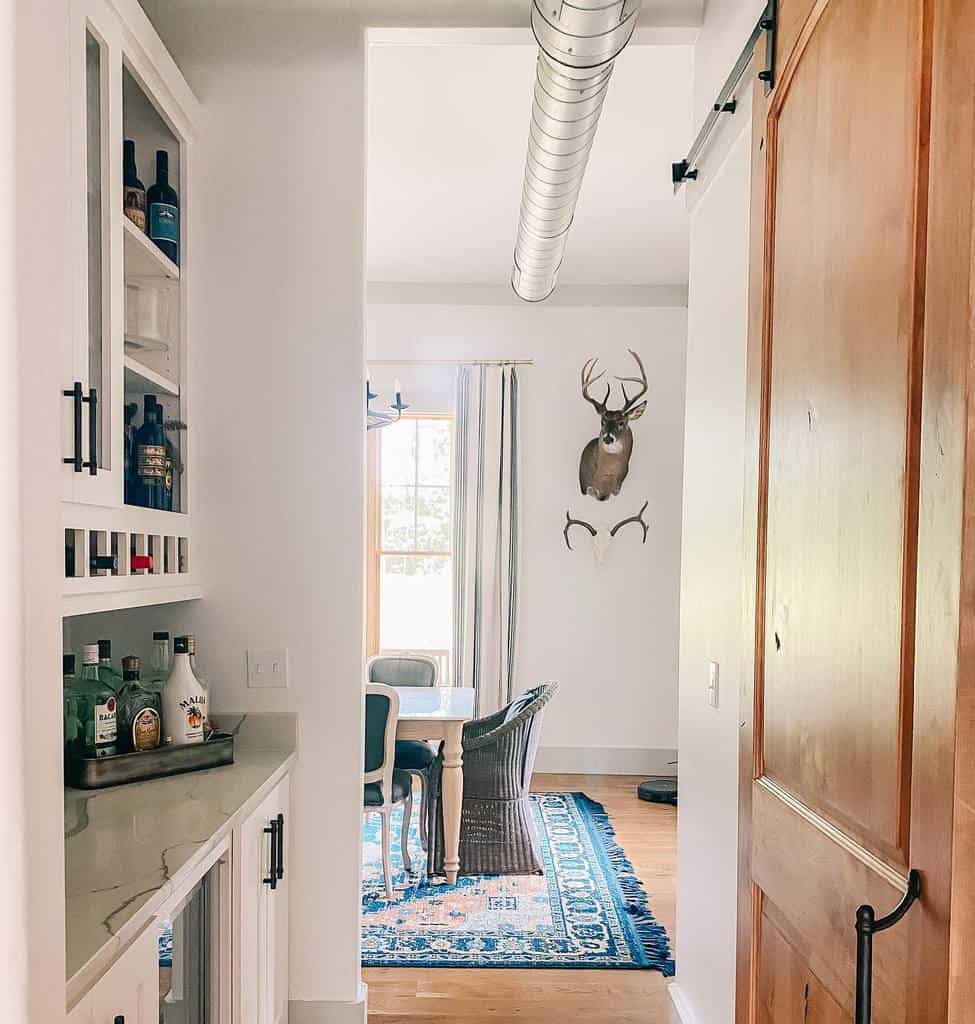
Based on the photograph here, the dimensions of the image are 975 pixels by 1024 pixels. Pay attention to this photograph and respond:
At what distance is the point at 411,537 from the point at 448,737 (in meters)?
2.45

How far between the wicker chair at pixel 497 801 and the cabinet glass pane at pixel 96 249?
2.59m

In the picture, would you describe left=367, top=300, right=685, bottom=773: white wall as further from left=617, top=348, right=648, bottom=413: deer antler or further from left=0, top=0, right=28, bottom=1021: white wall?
left=0, top=0, right=28, bottom=1021: white wall

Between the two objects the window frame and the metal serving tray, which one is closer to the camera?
the metal serving tray

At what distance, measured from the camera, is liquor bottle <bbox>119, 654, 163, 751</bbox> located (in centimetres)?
234

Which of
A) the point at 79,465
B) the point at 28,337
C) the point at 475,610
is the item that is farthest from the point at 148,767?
the point at 475,610

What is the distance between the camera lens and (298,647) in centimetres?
269

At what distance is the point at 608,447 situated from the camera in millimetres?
6020

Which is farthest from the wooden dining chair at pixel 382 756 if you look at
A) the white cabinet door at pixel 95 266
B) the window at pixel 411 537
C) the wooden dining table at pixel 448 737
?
the window at pixel 411 537

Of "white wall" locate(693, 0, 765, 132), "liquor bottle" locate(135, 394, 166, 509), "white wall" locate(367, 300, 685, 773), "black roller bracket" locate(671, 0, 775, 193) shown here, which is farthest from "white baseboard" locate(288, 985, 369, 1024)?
"white wall" locate(367, 300, 685, 773)

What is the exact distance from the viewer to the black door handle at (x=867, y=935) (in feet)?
3.12

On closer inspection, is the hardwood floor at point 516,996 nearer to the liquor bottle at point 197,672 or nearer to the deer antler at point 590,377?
the liquor bottle at point 197,672

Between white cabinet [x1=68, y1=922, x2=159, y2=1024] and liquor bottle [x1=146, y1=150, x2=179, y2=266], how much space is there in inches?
63.0

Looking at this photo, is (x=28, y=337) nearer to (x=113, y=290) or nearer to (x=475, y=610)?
(x=113, y=290)

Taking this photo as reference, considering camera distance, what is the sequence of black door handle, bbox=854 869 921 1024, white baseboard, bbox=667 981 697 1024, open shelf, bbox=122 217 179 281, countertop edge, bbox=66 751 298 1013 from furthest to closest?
white baseboard, bbox=667 981 697 1024
open shelf, bbox=122 217 179 281
countertop edge, bbox=66 751 298 1013
black door handle, bbox=854 869 921 1024
